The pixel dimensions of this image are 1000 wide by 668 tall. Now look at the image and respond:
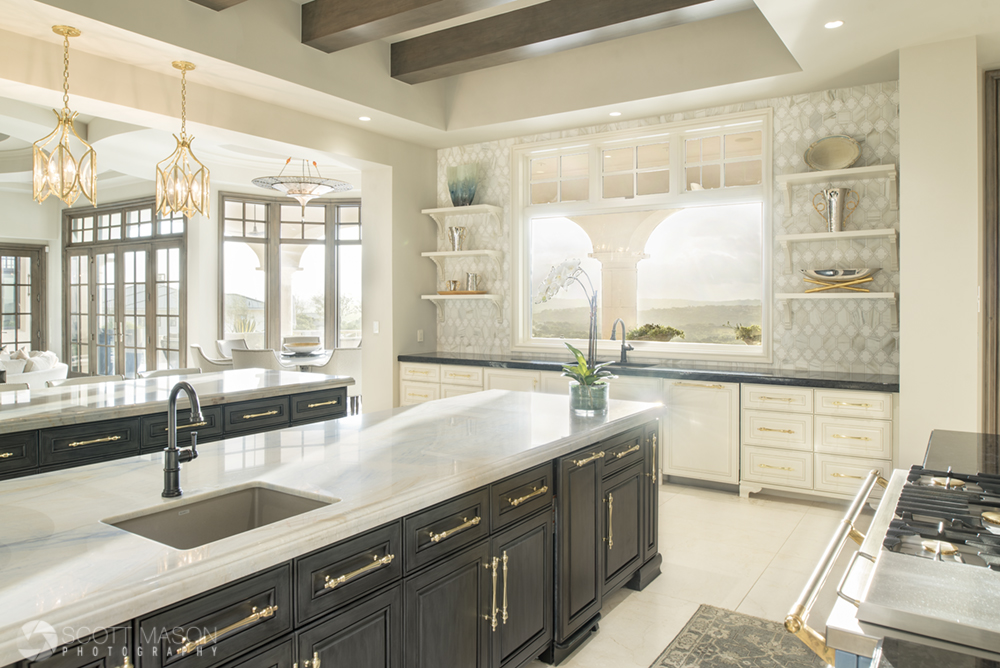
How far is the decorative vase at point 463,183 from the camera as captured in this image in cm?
605

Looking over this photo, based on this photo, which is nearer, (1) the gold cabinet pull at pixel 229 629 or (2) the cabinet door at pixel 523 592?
(1) the gold cabinet pull at pixel 229 629

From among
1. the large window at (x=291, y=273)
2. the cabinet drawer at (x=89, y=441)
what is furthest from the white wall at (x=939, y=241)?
the large window at (x=291, y=273)

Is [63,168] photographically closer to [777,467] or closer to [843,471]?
[777,467]

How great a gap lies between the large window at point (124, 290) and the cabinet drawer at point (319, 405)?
18.2ft

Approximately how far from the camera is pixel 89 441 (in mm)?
2945

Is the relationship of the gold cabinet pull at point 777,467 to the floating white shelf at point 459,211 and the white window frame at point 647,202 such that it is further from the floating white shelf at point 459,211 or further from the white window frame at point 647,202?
the floating white shelf at point 459,211

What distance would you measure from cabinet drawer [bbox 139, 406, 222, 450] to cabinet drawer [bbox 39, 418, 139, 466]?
48 mm

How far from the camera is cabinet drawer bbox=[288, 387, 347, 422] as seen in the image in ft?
13.0

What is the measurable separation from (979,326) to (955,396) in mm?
500

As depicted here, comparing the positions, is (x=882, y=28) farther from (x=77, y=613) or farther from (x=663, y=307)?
(x=77, y=613)

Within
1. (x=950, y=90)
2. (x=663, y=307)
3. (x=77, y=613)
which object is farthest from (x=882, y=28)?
(x=77, y=613)

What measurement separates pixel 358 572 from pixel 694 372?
3534 mm

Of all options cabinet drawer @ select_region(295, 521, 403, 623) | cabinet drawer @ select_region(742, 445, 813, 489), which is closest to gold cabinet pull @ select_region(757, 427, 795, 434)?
cabinet drawer @ select_region(742, 445, 813, 489)

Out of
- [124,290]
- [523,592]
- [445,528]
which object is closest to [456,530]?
[445,528]
